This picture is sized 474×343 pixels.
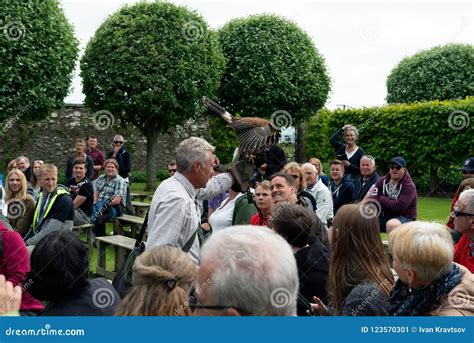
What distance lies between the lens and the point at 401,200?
777cm

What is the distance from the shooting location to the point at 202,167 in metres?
4.44

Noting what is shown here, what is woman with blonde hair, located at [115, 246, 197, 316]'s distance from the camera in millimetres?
2602

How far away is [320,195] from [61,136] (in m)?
17.1

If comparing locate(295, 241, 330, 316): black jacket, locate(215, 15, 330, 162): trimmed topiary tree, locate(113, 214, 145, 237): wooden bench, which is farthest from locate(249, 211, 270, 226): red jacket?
locate(215, 15, 330, 162): trimmed topiary tree

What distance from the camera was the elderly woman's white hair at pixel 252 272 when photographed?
6.57ft

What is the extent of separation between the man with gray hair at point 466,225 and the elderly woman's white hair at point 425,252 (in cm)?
171

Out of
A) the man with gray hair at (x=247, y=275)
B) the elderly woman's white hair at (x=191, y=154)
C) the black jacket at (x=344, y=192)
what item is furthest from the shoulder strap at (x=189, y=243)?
the black jacket at (x=344, y=192)

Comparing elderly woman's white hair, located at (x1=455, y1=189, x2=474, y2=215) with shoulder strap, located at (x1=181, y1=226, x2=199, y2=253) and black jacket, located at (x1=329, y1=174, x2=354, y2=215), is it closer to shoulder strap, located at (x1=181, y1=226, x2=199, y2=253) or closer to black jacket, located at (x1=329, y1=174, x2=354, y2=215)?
shoulder strap, located at (x1=181, y1=226, x2=199, y2=253)

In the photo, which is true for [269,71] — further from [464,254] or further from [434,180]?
[464,254]

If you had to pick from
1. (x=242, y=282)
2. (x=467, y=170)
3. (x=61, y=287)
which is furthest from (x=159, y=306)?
(x=467, y=170)

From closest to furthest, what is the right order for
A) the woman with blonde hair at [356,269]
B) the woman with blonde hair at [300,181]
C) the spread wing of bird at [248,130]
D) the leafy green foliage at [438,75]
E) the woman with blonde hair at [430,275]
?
the woman with blonde hair at [430,275] < the woman with blonde hair at [356,269] < the spread wing of bird at [248,130] < the woman with blonde hair at [300,181] < the leafy green foliage at [438,75]

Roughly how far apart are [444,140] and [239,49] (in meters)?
8.29

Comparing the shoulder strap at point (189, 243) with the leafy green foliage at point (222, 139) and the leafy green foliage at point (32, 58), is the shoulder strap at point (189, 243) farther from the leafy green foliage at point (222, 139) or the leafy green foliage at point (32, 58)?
the leafy green foliage at point (222, 139)

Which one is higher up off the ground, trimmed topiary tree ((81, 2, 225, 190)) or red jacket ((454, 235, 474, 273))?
trimmed topiary tree ((81, 2, 225, 190))
